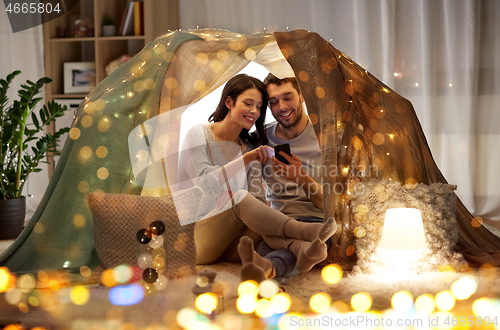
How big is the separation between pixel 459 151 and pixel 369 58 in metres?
0.79

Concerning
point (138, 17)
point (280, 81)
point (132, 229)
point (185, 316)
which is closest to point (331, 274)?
point (185, 316)

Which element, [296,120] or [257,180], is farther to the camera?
[296,120]

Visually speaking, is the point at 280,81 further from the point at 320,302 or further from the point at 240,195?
the point at 320,302

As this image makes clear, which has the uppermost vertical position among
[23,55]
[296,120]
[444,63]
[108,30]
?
[108,30]

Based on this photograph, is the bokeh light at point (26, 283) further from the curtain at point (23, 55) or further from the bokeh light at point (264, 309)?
the curtain at point (23, 55)

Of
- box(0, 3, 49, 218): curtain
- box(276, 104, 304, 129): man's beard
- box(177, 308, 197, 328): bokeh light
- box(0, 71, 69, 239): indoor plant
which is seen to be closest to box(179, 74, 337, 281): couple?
box(276, 104, 304, 129): man's beard

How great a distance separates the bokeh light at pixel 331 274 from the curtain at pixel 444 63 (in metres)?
1.43

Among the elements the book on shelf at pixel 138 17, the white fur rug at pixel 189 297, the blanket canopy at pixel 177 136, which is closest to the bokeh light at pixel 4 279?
the blanket canopy at pixel 177 136

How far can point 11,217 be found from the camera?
7.46ft

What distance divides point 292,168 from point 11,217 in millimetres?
1547

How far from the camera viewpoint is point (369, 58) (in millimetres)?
2674

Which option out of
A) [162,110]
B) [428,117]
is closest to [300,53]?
[162,110]

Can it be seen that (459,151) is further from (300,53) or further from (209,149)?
(209,149)

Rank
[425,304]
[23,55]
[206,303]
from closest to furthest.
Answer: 1. [206,303]
2. [425,304]
3. [23,55]
